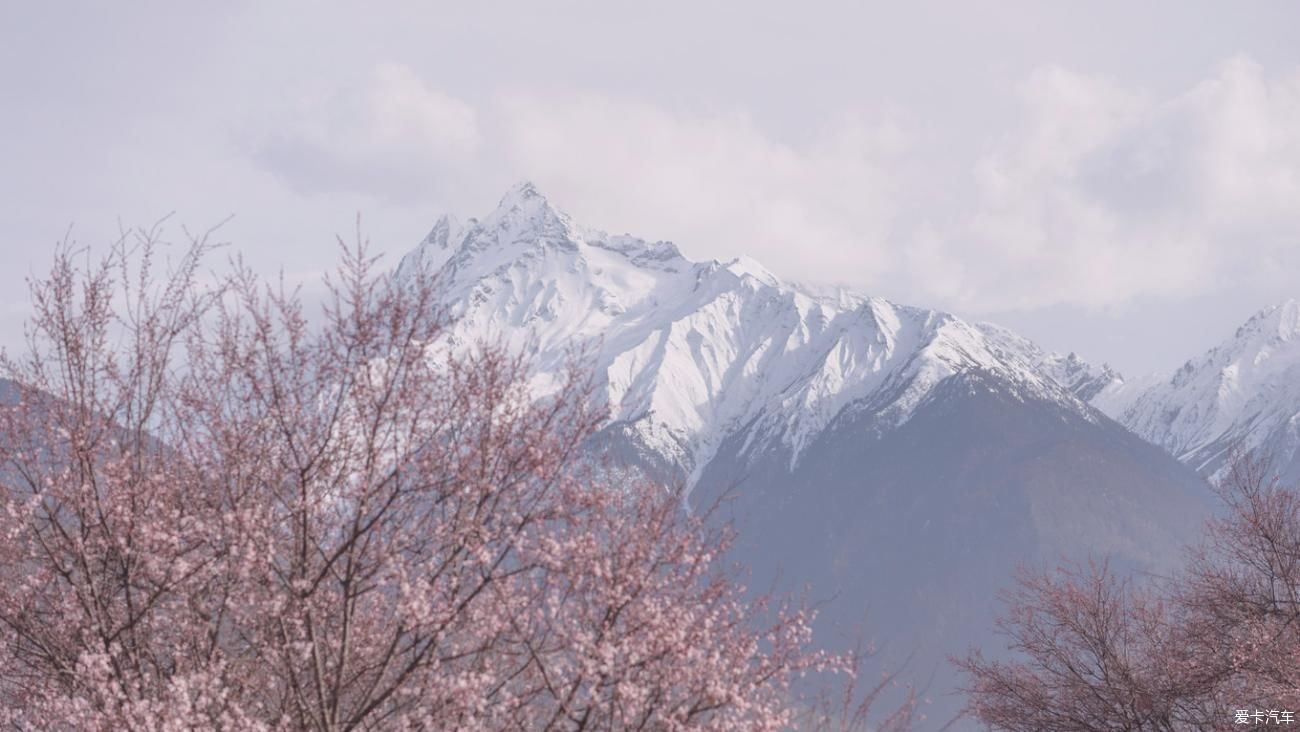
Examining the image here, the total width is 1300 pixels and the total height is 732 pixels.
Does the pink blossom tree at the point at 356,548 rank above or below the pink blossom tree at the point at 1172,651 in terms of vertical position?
below

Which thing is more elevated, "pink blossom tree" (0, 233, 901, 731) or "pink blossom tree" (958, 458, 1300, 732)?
"pink blossom tree" (958, 458, 1300, 732)

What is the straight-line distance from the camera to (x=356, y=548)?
35.3 feet

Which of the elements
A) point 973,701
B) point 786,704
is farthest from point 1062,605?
point 786,704

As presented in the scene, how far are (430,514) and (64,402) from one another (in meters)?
4.10

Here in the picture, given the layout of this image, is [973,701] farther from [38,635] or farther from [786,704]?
[38,635]

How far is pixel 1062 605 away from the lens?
26906mm

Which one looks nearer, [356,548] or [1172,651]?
[356,548]

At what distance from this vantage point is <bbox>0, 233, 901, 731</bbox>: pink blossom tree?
10094 mm

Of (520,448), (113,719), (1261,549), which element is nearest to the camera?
(113,719)

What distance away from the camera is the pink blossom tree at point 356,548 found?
10.1 metres

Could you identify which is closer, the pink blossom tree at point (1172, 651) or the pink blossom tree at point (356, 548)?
the pink blossom tree at point (356, 548)

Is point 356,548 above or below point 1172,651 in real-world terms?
below

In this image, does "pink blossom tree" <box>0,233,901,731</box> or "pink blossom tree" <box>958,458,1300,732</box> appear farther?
"pink blossom tree" <box>958,458,1300,732</box>

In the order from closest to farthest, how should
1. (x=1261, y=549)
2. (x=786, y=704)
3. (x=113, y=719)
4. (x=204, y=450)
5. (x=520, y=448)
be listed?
(x=113, y=719) → (x=520, y=448) → (x=204, y=450) → (x=786, y=704) → (x=1261, y=549)
